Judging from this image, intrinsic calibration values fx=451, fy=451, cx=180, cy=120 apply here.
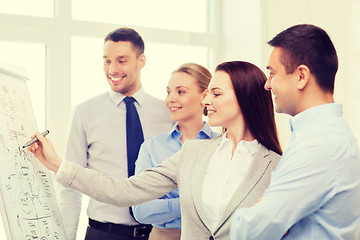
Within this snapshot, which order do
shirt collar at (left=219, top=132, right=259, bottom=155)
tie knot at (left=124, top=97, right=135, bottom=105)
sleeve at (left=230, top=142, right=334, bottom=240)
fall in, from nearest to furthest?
sleeve at (left=230, top=142, right=334, bottom=240)
shirt collar at (left=219, top=132, right=259, bottom=155)
tie knot at (left=124, top=97, right=135, bottom=105)

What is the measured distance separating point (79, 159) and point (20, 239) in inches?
39.8

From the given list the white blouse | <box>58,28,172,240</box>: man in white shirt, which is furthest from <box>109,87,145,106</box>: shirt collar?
the white blouse

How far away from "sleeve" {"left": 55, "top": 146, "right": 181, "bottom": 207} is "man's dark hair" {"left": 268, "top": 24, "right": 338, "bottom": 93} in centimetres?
69

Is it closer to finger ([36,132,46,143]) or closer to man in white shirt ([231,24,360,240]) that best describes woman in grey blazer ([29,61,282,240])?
finger ([36,132,46,143])

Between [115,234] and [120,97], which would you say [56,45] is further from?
[115,234]

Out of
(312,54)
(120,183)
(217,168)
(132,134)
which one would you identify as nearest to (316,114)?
(312,54)

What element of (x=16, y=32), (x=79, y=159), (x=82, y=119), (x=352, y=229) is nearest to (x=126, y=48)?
(x=82, y=119)

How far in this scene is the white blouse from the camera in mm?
1701

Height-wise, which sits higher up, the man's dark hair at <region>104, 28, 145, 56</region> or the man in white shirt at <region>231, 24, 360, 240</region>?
the man's dark hair at <region>104, 28, 145, 56</region>

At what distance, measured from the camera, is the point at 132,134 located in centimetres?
250

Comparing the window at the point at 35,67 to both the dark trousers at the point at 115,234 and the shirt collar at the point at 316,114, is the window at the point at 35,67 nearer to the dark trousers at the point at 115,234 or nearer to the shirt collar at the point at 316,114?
the dark trousers at the point at 115,234

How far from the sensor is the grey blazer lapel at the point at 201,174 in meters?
1.69

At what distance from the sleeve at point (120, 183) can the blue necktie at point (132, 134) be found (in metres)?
0.60

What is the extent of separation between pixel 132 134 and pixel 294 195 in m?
1.39
